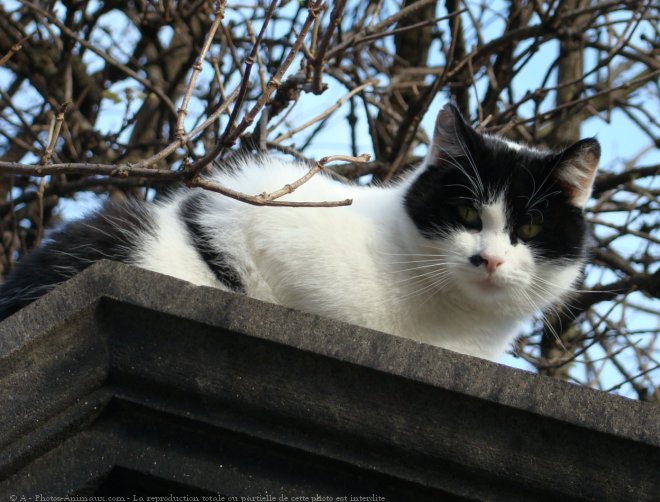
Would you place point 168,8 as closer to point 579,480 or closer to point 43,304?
point 43,304

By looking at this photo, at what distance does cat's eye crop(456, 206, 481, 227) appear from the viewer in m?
1.91

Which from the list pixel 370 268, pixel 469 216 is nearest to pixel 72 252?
pixel 370 268

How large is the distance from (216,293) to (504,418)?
0.49 meters

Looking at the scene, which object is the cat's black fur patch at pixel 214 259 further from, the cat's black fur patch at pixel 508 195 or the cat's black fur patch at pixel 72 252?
the cat's black fur patch at pixel 508 195

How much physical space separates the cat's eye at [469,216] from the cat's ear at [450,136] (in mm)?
148

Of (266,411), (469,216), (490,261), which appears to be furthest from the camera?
(469,216)

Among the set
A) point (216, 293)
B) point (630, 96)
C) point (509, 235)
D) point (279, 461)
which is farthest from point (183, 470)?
point (630, 96)

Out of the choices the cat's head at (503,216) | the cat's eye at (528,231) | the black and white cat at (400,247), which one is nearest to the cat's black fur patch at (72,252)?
the black and white cat at (400,247)

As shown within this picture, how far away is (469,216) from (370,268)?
10.0 inches

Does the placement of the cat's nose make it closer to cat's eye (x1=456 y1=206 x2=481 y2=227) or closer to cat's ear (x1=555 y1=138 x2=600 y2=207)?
cat's eye (x1=456 y1=206 x2=481 y2=227)

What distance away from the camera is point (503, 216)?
1880 millimetres

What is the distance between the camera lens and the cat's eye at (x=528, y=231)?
6.22ft

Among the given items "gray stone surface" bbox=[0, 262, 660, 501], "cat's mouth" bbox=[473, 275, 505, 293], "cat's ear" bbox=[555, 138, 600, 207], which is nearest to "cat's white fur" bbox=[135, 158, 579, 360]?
"cat's mouth" bbox=[473, 275, 505, 293]

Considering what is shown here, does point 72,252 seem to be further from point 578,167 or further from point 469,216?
point 578,167
